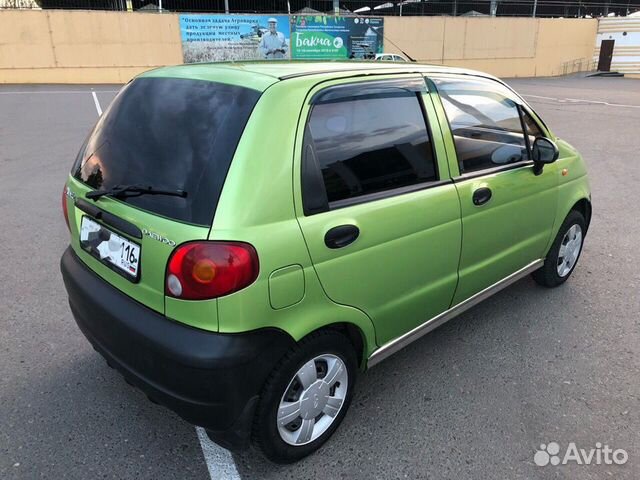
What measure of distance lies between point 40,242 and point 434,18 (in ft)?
104

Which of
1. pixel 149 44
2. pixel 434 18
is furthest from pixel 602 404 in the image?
pixel 434 18

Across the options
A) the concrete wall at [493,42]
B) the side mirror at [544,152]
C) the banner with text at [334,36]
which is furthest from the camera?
the concrete wall at [493,42]

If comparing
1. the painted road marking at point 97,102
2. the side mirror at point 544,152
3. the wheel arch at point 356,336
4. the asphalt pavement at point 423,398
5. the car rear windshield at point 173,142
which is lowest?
the asphalt pavement at point 423,398

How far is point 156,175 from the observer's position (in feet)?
7.11

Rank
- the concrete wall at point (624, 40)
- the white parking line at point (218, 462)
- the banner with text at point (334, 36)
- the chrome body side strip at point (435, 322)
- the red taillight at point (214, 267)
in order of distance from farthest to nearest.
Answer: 1. the concrete wall at point (624, 40)
2. the banner with text at point (334, 36)
3. the chrome body side strip at point (435, 322)
4. the white parking line at point (218, 462)
5. the red taillight at point (214, 267)

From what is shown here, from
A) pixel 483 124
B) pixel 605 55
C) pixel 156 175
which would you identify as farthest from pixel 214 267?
pixel 605 55

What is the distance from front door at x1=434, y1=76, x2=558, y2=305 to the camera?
9.48 feet

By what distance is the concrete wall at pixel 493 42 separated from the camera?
31.7m

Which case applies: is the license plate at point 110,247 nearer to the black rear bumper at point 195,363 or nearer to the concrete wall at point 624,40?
the black rear bumper at point 195,363

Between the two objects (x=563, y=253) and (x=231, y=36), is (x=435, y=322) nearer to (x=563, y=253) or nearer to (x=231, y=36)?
(x=563, y=253)

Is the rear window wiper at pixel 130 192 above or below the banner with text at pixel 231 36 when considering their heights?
below

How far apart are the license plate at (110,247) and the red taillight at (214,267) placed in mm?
307

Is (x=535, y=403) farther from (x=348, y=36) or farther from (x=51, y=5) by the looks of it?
(x=51, y=5)

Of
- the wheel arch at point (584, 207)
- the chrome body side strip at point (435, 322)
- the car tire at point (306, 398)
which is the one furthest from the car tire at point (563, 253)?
the car tire at point (306, 398)
